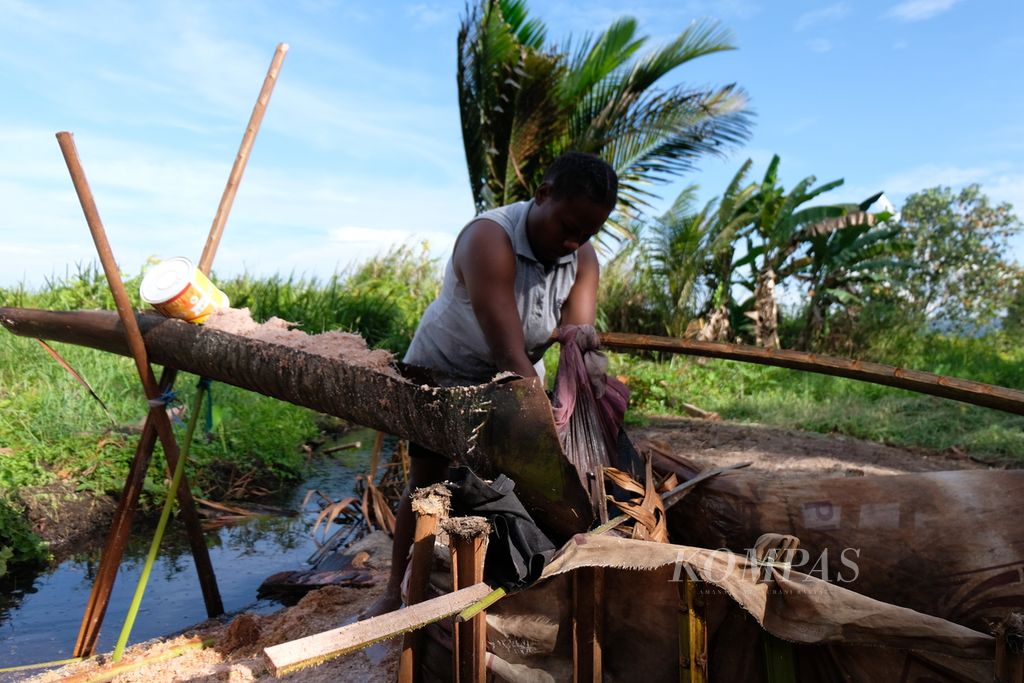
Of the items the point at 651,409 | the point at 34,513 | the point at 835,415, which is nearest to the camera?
the point at 34,513

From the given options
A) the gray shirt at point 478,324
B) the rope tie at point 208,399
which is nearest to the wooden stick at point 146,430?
the rope tie at point 208,399

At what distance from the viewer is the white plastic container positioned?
9.39 feet

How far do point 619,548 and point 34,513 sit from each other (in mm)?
4326

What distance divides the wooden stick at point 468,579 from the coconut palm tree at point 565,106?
22.3 feet

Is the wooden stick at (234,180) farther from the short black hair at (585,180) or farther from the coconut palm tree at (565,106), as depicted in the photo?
the coconut palm tree at (565,106)

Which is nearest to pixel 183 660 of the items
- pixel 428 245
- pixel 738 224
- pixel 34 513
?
pixel 34 513

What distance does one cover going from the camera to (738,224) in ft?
31.8

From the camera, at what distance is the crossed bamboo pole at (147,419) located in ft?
10.2

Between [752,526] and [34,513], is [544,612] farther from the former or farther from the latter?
[34,513]

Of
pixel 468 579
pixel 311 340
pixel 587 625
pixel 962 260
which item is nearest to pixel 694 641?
pixel 587 625

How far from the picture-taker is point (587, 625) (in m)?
1.56

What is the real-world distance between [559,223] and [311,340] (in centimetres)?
106

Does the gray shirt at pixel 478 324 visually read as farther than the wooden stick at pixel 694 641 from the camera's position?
Yes

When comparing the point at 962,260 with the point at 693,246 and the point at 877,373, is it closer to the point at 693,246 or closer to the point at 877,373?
the point at 693,246
